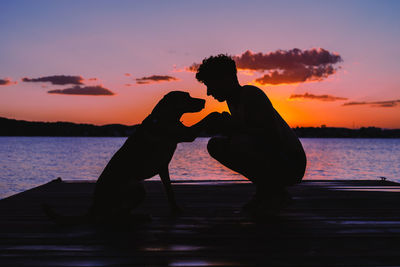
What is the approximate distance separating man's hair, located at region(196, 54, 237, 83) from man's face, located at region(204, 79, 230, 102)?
52 millimetres

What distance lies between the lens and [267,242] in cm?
296

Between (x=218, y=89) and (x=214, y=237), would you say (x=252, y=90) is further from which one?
(x=214, y=237)

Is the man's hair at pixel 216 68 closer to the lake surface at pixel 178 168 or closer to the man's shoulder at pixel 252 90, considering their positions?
the man's shoulder at pixel 252 90

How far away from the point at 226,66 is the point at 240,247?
196 centimetres

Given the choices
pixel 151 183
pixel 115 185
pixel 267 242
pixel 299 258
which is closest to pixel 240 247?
pixel 267 242

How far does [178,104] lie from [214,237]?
63.9 inches

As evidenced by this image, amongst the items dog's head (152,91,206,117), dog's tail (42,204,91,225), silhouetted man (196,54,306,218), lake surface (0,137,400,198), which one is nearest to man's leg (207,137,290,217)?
silhouetted man (196,54,306,218)

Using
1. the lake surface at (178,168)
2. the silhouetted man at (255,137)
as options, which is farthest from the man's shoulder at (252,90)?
the lake surface at (178,168)

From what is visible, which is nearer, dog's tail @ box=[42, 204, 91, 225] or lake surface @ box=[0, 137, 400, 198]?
dog's tail @ box=[42, 204, 91, 225]

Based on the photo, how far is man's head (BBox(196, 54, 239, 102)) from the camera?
13.4ft

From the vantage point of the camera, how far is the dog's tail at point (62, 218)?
11.3ft

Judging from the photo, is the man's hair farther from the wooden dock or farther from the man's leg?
the wooden dock

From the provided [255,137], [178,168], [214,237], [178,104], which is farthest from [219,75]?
[178,168]

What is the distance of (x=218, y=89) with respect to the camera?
4137 mm
